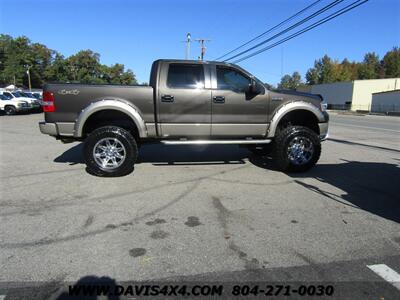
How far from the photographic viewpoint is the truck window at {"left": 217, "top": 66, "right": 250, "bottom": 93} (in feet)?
23.5

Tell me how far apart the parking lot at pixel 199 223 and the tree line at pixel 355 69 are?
106 metres

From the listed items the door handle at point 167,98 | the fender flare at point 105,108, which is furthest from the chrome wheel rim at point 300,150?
the fender flare at point 105,108

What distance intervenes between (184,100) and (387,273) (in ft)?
14.8

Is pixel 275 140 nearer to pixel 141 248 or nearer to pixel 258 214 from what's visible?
pixel 258 214

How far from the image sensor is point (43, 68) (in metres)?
109

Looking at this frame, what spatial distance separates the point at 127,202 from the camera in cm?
543

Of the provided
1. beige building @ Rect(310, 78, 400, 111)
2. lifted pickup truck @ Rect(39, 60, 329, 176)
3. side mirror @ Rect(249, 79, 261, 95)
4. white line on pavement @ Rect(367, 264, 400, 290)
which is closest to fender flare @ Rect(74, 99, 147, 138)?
lifted pickup truck @ Rect(39, 60, 329, 176)

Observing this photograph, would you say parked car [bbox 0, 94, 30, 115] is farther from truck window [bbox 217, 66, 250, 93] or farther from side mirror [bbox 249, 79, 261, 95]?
side mirror [bbox 249, 79, 261, 95]

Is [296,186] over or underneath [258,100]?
underneath

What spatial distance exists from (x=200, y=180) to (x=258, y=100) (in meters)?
1.93

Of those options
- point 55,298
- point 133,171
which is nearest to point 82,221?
point 55,298

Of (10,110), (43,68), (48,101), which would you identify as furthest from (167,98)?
(43,68)

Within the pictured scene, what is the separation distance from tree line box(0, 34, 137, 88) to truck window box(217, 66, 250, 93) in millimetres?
82102

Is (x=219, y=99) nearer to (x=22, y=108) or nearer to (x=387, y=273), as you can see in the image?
(x=387, y=273)
